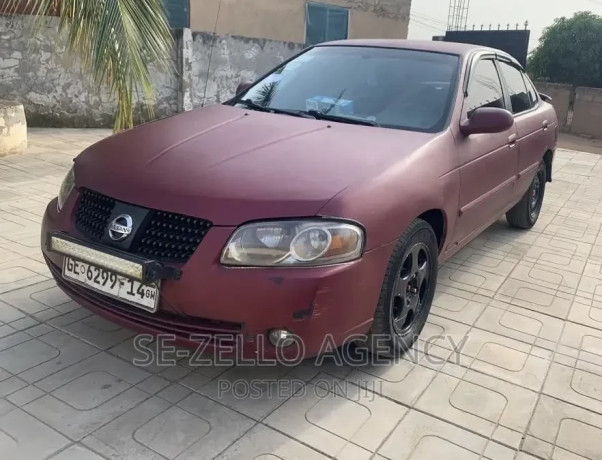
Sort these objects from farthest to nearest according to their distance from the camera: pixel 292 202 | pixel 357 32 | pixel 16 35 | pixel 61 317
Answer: pixel 357 32 < pixel 16 35 < pixel 61 317 < pixel 292 202

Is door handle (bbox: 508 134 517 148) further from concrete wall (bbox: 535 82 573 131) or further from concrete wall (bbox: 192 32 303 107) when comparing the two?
concrete wall (bbox: 535 82 573 131)

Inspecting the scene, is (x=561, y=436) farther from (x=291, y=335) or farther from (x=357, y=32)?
(x=357, y=32)

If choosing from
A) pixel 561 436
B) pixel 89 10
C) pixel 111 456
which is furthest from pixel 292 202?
pixel 89 10

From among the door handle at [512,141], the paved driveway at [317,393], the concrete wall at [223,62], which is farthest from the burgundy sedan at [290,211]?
the concrete wall at [223,62]

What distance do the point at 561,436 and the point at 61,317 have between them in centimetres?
258

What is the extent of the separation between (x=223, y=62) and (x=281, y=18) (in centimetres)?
680

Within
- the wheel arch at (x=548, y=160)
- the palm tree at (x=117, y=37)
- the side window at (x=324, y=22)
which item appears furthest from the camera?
the side window at (x=324, y=22)

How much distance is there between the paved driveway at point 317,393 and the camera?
229 cm

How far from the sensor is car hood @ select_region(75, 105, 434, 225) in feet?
7.64

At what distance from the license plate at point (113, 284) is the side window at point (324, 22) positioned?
16088 mm

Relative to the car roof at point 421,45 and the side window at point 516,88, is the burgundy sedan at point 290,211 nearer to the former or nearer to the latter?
the car roof at point 421,45

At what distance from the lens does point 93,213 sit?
8.64ft

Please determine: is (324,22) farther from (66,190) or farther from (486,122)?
(66,190)

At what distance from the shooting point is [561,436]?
8.10ft
